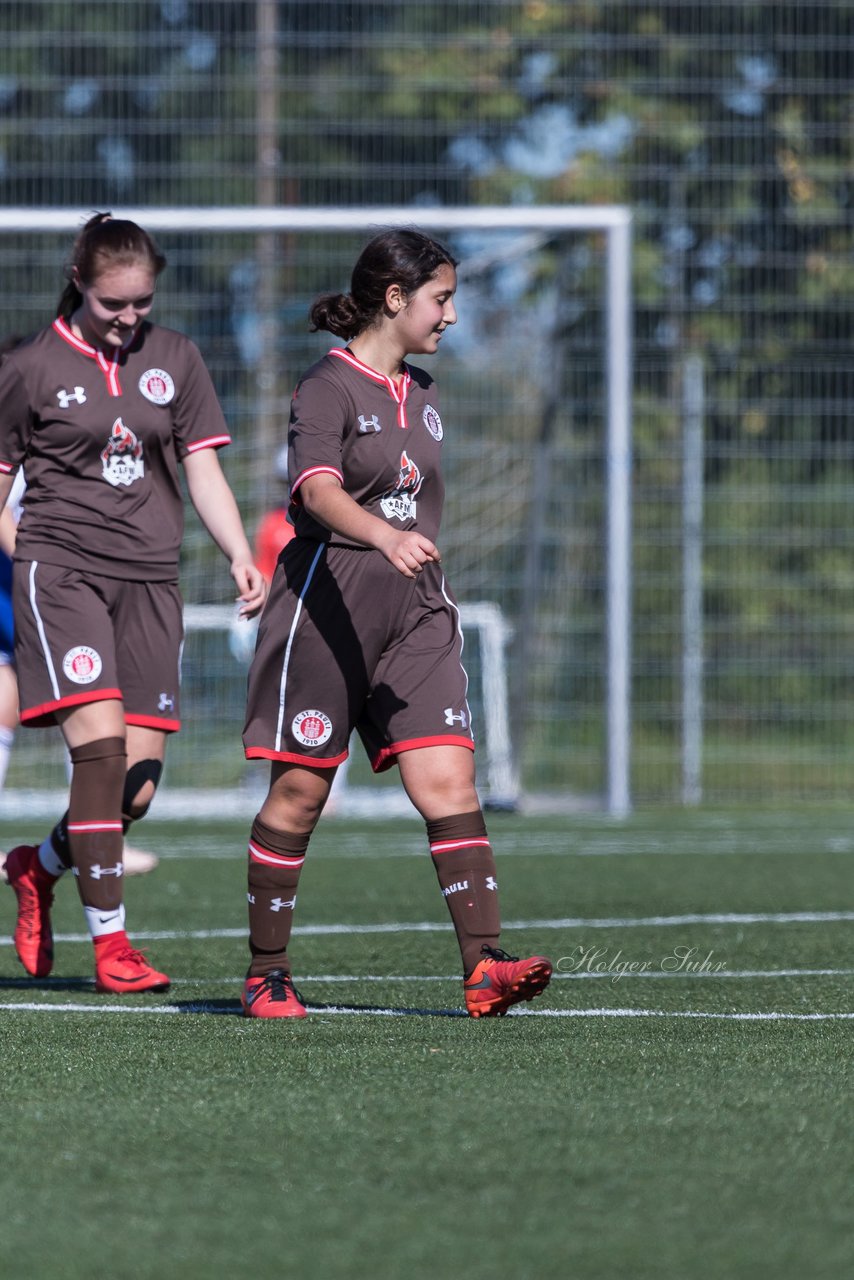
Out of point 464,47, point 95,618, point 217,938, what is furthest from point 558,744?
point 95,618

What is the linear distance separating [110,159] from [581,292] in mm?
3139

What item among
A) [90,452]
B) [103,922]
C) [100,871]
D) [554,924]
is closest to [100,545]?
[90,452]

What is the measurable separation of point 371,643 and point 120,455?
100 centimetres

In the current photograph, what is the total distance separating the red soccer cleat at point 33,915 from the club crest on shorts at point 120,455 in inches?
39.8

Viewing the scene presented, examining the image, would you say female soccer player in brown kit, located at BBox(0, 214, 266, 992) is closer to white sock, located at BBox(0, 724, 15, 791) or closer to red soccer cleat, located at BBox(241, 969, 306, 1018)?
red soccer cleat, located at BBox(241, 969, 306, 1018)

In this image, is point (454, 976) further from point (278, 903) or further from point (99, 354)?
point (99, 354)

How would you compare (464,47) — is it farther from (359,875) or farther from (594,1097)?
(594,1097)

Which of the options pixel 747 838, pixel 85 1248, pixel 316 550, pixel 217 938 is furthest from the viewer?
pixel 747 838

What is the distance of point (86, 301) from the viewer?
16.0 feet

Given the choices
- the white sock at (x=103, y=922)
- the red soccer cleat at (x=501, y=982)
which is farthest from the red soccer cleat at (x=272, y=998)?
the white sock at (x=103, y=922)

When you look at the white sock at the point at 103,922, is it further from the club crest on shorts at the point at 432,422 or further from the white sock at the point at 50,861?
the club crest on shorts at the point at 432,422

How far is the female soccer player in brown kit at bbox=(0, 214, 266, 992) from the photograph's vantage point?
189 inches

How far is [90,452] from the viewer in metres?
4.87

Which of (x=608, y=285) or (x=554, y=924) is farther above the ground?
(x=608, y=285)
